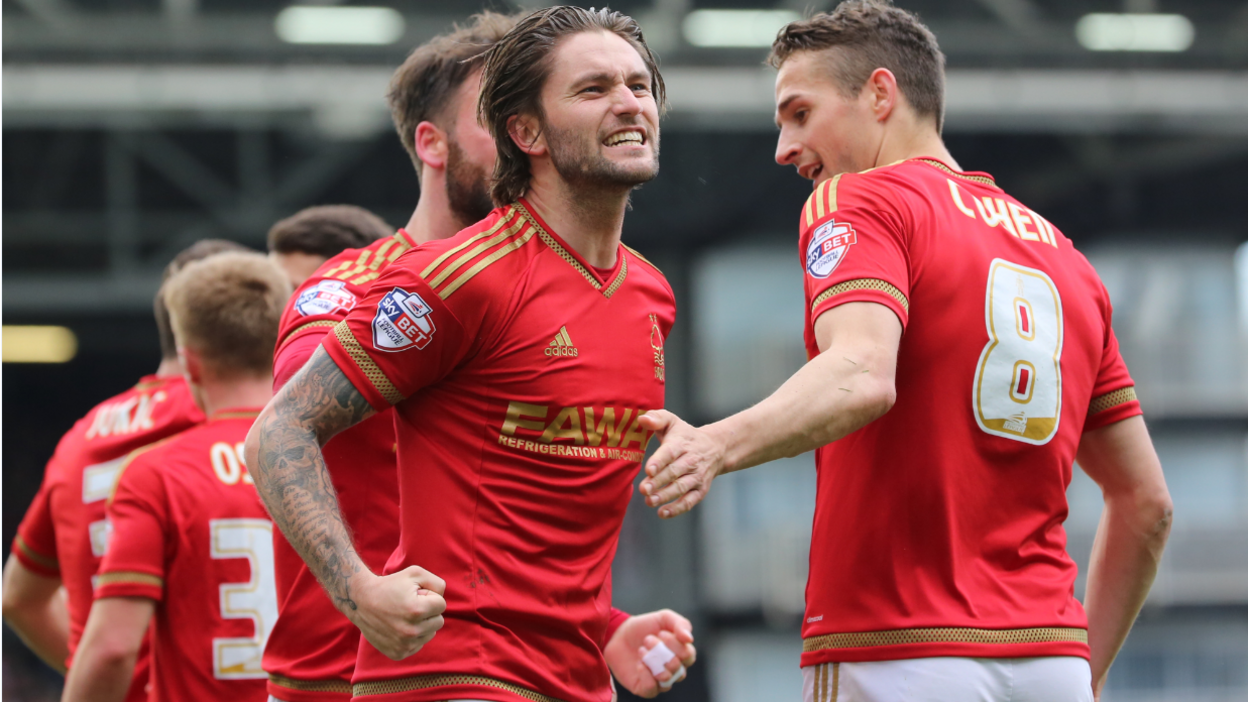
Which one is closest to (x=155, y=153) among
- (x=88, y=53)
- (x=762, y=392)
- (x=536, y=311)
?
(x=88, y=53)

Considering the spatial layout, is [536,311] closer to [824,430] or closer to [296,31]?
[824,430]

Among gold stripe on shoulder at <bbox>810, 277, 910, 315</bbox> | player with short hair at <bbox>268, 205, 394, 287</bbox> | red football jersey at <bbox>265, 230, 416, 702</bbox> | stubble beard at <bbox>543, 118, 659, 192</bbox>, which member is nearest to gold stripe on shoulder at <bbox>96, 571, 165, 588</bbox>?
red football jersey at <bbox>265, 230, 416, 702</bbox>

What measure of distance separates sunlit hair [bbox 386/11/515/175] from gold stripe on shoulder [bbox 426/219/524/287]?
0.83 metres

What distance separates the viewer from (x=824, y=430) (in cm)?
235

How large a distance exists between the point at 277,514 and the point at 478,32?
1.59m

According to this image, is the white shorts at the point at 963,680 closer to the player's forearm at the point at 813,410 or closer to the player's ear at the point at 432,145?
the player's forearm at the point at 813,410

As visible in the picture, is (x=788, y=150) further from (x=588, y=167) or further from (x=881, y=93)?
(x=588, y=167)

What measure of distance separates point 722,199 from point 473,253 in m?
15.3

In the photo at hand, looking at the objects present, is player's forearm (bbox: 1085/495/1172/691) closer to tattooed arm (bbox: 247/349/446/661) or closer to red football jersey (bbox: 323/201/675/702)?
red football jersey (bbox: 323/201/675/702)

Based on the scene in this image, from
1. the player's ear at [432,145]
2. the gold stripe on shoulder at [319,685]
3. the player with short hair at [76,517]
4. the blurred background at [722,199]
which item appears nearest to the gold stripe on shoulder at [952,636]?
the gold stripe on shoulder at [319,685]

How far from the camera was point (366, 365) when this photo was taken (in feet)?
8.27

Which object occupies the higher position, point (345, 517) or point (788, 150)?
point (788, 150)

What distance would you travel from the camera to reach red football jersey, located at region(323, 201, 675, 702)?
8.29 ft

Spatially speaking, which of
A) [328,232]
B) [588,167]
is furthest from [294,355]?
[328,232]
